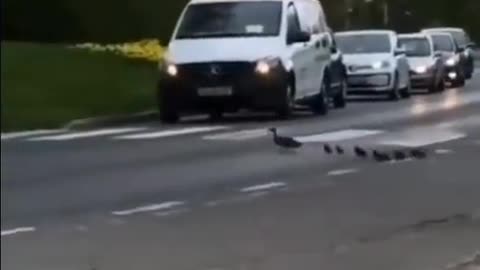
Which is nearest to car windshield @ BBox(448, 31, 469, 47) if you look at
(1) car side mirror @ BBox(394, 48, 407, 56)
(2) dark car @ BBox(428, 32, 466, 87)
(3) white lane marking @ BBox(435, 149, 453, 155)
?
(2) dark car @ BBox(428, 32, 466, 87)

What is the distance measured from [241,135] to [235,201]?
8300 millimetres

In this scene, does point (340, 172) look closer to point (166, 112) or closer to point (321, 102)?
point (166, 112)

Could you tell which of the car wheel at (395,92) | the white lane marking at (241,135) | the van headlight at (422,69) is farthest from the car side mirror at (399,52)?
the white lane marking at (241,135)

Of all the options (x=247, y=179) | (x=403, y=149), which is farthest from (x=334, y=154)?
(x=247, y=179)

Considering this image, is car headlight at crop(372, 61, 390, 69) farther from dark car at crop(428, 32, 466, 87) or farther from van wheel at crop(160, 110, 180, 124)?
van wheel at crop(160, 110, 180, 124)

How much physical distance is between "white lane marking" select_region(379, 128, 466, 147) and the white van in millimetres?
2477

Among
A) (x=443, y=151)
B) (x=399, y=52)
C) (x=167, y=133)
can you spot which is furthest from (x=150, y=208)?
(x=399, y=52)

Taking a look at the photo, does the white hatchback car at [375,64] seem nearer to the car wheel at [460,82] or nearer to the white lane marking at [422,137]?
the car wheel at [460,82]

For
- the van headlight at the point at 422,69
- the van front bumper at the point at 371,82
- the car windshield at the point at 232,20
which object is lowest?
the van headlight at the point at 422,69

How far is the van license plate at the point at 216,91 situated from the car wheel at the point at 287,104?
0.91 metres

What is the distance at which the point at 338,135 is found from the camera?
2105 centimetres

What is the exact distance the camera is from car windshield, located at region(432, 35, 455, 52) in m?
42.5

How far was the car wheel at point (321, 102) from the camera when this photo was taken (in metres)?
26.4

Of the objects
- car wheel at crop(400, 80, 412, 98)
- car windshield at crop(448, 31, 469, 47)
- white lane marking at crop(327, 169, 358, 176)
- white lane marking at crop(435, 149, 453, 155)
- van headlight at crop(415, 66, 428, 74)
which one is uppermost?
white lane marking at crop(327, 169, 358, 176)
